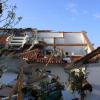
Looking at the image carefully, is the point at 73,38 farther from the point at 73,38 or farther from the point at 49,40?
the point at 49,40

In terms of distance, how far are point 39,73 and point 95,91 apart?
3478 mm

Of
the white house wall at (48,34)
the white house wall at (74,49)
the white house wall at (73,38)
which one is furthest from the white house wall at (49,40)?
the white house wall at (73,38)

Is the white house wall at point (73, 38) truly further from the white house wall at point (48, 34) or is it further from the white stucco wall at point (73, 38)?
the white house wall at point (48, 34)

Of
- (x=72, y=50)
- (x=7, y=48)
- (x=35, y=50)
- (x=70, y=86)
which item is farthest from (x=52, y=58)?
(x=7, y=48)

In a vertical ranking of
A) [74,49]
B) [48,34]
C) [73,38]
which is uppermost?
[48,34]

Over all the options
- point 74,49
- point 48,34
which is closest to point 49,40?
point 48,34

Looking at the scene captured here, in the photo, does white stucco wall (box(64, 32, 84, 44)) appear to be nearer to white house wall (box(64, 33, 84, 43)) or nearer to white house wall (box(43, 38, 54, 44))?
white house wall (box(64, 33, 84, 43))

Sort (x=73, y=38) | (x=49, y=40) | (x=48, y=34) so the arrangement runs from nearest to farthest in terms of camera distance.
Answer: (x=49, y=40)
(x=73, y=38)
(x=48, y=34)

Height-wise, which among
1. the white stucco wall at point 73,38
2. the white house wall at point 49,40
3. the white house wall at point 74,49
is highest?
the white stucco wall at point 73,38

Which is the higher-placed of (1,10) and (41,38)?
(41,38)

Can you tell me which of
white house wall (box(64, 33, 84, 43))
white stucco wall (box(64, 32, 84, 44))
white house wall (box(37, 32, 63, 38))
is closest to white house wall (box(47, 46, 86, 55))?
white stucco wall (box(64, 32, 84, 44))

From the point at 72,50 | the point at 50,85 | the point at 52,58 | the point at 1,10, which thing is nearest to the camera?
the point at 1,10

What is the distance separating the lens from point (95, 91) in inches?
839

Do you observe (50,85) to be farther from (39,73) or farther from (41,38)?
(41,38)
